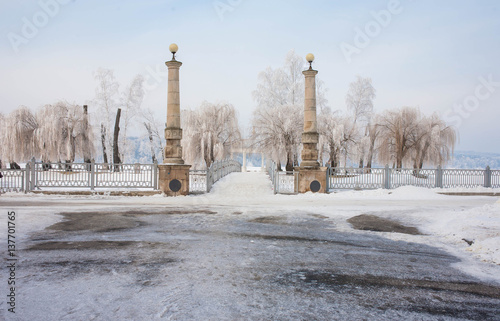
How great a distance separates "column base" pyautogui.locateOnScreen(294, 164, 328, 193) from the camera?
17500 mm

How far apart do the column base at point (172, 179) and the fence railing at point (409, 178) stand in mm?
7345

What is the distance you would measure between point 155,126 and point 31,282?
130 feet

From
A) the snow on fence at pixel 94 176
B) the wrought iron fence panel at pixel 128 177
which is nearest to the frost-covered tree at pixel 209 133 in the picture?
the wrought iron fence panel at pixel 128 177

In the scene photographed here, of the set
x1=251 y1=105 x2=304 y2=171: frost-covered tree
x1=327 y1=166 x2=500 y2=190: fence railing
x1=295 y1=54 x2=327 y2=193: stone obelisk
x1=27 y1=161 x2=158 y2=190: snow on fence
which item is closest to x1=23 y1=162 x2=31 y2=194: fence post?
x1=27 y1=161 x2=158 y2=190: snow on fence

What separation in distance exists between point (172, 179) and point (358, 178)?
32.4 feet

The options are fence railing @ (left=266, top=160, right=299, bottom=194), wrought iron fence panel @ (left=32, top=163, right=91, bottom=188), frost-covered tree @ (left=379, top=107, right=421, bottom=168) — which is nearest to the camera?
wrought iron fence panel @ (left=32, top=163, right=91, bottom=188)

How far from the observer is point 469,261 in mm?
5527

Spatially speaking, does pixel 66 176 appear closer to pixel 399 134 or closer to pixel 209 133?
pixel 209 133

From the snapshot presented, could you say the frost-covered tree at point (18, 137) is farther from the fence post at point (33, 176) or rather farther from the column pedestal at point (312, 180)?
the column pedestal at point (312, 180)

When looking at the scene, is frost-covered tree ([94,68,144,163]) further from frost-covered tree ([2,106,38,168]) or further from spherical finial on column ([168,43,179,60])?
spherical finial on column ([168,43,179,60])

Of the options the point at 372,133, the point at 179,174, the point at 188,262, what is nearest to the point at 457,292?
the point at 188,262

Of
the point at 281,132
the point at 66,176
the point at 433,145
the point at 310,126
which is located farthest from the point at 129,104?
the point at 433,145

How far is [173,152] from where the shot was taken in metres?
17.0

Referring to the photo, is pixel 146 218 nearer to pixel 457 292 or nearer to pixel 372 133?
pixel 457 292
